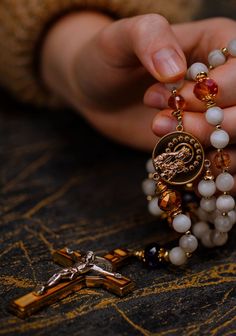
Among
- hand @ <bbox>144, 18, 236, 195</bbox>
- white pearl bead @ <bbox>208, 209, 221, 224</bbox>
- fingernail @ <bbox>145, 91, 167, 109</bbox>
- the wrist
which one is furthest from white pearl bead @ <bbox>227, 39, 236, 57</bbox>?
the wrist

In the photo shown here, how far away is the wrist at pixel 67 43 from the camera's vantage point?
1.08 meters

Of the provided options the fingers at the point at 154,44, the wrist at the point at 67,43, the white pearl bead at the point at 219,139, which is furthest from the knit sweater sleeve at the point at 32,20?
the white pearl bead at the point at 219,139

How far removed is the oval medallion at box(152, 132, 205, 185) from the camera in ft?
2.18

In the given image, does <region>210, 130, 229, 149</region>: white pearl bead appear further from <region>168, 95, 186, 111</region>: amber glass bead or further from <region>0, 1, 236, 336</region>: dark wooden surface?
<region>0, 1, 236, 336</region>: dark wooden surface

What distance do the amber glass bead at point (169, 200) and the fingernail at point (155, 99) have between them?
13 centimetres

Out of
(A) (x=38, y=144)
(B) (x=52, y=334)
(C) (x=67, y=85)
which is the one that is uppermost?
(C) (x=67, y=85)

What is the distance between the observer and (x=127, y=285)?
63 centimetres

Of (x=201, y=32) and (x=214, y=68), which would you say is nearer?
(x=214, y=68)

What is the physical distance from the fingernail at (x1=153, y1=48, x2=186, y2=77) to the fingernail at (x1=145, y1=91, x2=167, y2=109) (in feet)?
0.20

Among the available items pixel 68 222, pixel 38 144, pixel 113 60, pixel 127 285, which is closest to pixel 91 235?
pixel 68 222

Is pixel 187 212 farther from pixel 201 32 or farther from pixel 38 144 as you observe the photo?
pixel 38 144

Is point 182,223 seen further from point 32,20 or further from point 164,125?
point 32,20

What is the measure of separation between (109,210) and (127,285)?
0.83 feet

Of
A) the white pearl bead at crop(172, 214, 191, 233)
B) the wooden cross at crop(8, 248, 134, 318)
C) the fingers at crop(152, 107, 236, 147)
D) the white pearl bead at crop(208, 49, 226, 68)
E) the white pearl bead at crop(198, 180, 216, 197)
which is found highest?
the white pearl bead at crop(208, 49, 226, 68)
